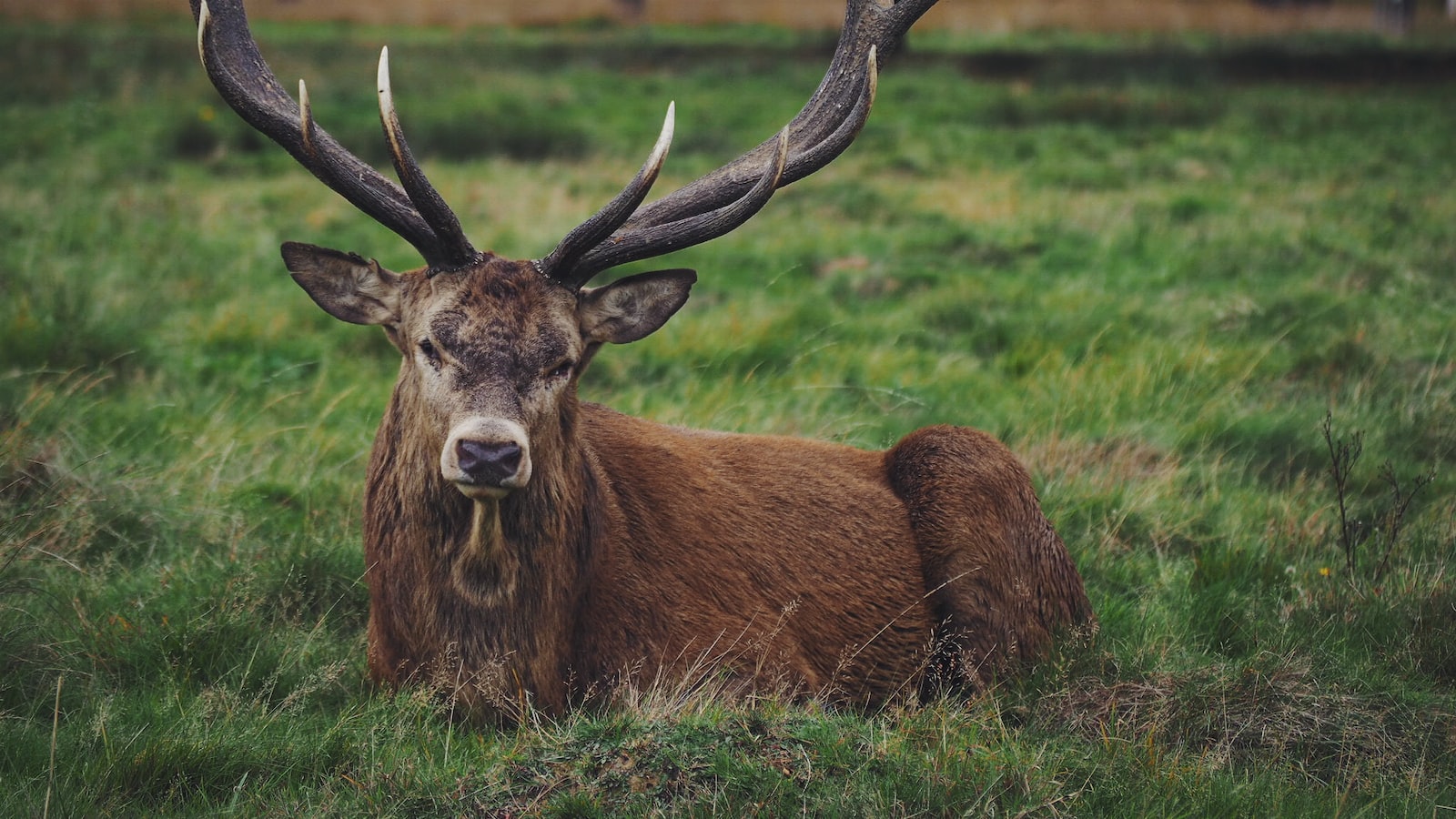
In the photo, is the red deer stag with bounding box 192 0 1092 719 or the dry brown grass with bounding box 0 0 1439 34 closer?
the red deer stag with bounding box 192 0 1092 719

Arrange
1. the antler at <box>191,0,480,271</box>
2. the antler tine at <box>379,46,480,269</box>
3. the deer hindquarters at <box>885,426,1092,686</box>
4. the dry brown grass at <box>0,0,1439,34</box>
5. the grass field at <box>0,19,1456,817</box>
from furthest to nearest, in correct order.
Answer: the dry brown grass at <box>0,0,1439,34</box> → the deer hindquarters at <box>885,426,1092,686</box> → the antler at <box>191,0,480,271</box> → the antler tine at <box>379,46,480,269</box> → the grass field at <box>0,19,1456,817</box>

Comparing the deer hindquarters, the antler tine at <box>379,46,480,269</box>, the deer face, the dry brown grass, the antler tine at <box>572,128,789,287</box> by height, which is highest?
the dry brown grass

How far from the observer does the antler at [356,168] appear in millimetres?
3891

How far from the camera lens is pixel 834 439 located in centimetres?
643

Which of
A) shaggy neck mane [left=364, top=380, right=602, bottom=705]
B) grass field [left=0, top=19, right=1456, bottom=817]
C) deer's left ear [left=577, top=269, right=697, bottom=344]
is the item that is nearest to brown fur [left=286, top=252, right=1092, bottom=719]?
shaggy neck mane [left=364, top=380, right=602, bottom=705]

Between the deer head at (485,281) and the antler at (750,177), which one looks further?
the antler at (750,177)

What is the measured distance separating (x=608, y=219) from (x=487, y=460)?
946 mm

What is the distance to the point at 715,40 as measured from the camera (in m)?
28.8

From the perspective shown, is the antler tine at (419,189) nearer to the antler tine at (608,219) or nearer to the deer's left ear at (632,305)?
the antler tine at (608,219)

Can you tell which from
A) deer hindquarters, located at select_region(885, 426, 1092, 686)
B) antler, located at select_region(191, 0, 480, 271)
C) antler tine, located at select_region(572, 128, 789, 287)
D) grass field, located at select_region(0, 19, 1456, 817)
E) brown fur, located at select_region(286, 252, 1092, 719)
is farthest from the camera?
deer hindquarters, located at select_region(885, 426, 1092, 686)

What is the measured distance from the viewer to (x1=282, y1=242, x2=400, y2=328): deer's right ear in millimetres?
4176

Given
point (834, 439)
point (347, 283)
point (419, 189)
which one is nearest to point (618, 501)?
point (347, 283)

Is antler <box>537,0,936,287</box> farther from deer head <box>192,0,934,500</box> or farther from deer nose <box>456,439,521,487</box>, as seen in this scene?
deer nose <box>456,439,521,487</box>

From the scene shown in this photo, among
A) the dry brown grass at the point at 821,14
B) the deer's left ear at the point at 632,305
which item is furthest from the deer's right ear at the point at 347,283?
the dry brown grass at the point at 821,14
